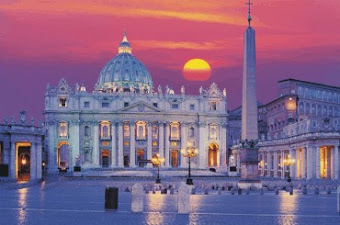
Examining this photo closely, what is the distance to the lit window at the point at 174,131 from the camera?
13412 cm

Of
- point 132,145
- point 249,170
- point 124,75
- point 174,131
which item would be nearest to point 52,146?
point 132,145

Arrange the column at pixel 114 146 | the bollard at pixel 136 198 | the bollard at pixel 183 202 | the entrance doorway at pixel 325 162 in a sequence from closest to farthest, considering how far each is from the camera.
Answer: the bollard at pixel 183 202, the bollard at pixel 136 198, the entrance doorway at pixel 325 162, the column at pixel 114 146

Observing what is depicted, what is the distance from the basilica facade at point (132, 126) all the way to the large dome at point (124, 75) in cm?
1980

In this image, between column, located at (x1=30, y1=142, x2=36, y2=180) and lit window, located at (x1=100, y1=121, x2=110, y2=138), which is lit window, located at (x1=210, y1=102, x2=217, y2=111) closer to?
lit window, located at (x1=100, y1=121, x2=110, y2=138)

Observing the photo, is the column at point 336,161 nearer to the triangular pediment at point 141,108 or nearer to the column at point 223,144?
the triangular pediment at point 141,108

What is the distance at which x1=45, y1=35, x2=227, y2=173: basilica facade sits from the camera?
12962 centimetres

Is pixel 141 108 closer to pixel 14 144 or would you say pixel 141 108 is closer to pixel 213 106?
pixel 213 106

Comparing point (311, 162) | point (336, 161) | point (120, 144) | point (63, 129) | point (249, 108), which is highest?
point (63, 129)

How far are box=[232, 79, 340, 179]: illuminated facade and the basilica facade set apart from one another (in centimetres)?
869

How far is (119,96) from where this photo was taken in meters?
133

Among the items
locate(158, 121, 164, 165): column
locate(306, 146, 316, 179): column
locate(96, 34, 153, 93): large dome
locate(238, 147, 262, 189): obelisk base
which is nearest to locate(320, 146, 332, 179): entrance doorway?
locate(306, 146, 316, 179): column

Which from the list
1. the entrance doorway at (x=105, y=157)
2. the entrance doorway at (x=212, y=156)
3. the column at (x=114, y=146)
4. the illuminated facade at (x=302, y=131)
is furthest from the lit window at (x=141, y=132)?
the illuminated facade at (x=302, y=131)

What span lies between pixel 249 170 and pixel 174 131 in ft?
285

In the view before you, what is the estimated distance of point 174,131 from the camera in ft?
441
